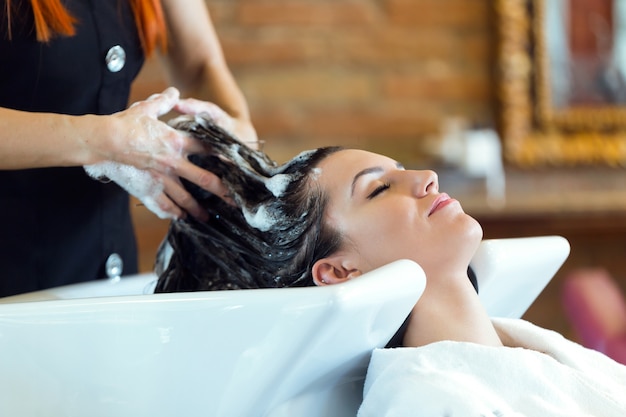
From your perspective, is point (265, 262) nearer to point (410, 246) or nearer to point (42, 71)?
point (410, 246)

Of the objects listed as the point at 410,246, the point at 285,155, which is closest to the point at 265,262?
the point at 410,246

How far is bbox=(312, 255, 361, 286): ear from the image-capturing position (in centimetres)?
116

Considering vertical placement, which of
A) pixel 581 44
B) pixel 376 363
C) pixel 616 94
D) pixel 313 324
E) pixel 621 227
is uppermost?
pixel 313 324

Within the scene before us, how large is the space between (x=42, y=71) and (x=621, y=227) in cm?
224

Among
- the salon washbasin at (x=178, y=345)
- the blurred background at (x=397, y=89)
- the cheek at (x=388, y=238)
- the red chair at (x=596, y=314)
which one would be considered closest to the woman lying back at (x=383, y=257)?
the cheek at (x=388, y=238)

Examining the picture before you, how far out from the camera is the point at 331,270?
1166mm

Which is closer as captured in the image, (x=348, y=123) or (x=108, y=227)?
(x=108, y=227)

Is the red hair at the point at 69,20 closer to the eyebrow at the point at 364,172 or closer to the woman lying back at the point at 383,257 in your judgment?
the woman lying back at the point at 383,257

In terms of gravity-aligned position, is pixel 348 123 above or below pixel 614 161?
above

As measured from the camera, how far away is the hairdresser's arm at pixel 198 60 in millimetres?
1464

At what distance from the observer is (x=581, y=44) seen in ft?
10.4

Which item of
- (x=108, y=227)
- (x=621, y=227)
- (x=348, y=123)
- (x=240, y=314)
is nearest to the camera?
(x=240, y=314)

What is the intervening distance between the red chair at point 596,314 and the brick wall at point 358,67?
108 centimetres

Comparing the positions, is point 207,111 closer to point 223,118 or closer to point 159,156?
point 223,118
